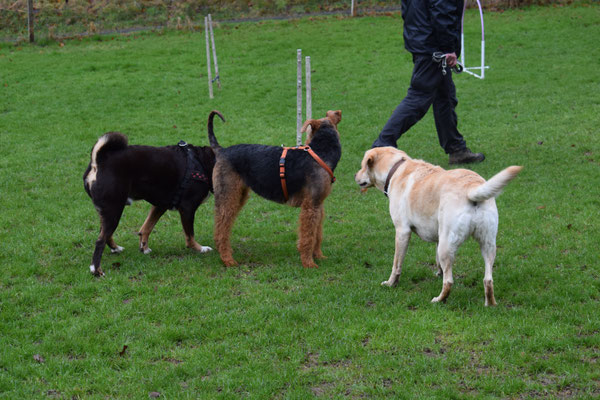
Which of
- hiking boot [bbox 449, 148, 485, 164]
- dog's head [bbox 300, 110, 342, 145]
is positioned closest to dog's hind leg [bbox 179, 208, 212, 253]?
dog's head [bbox 300, 110, 342, 145]

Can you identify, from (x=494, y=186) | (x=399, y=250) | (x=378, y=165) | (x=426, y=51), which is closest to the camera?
(x=494, y=186)

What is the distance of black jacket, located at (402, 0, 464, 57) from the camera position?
29.0 ft

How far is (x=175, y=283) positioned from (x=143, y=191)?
1199mm

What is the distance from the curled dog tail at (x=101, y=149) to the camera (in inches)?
250

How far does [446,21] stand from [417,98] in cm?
118

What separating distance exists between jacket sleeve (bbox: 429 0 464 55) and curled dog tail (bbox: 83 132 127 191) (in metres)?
4.96

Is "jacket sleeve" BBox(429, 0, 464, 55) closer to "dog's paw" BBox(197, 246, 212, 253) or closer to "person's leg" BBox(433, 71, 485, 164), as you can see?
"person's leg" BBox(433, 71, 485, 164)

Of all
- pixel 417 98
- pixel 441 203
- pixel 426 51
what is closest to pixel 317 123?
pixel 441 203

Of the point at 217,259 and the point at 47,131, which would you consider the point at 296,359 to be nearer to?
the point at 217,259

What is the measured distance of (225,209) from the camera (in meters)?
6.78

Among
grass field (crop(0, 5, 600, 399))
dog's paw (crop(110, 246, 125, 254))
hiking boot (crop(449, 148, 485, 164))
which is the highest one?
hiking boot (crop(449, 148, 485, 164))

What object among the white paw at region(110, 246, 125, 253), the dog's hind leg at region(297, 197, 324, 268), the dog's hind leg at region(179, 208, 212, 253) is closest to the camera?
the dog's hind leg at region(297, 197, 324, 268)

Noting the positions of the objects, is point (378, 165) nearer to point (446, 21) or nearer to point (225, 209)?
point (225, 209)

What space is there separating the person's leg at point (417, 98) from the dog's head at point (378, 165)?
3001 millimetres
